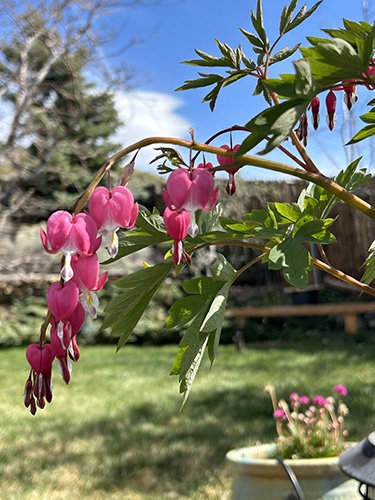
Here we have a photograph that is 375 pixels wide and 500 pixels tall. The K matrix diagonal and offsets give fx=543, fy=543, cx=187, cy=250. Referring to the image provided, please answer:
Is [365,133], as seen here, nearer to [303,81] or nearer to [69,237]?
[303,81]

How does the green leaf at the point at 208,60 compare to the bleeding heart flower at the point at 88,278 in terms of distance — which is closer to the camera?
the bleeding heart flower at the point at 88,278

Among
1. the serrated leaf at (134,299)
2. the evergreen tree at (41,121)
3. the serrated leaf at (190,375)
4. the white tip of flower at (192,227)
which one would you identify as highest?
the evergreen tree at (41,121)

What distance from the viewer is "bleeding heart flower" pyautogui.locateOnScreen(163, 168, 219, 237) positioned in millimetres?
600

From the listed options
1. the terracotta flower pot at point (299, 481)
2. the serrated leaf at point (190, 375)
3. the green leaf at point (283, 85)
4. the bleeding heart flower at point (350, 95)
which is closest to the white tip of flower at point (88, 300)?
the serrated leaf at point (190, 375)

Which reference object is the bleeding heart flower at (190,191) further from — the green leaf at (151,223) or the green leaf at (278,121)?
the green leaf at (151,223)

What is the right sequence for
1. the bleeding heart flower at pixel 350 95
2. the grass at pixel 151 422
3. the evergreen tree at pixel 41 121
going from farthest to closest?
the evergreen tree at pixel 41 121 < the grass at pixel 151 422 < the bleeding heart flower at pixel 350 95

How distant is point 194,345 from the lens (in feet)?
2.39

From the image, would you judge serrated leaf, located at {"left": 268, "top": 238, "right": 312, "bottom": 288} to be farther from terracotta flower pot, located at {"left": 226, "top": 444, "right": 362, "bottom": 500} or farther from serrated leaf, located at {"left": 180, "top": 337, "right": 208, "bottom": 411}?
terracotta flower pot, located at {"left": 226, "top": 444, "right": 362, "bottom": 500}

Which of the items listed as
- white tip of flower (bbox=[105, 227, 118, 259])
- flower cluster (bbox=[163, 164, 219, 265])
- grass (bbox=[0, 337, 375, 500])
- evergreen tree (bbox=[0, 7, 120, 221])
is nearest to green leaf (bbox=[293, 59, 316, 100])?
flower cluster (bbox=[163, 164, 219, 265])

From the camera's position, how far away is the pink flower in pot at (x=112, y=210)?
22.7 inches

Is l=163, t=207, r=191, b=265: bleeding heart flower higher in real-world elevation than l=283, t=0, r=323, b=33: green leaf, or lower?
lower

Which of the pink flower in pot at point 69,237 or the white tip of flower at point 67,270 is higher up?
the pink flower in pot at point 69,237

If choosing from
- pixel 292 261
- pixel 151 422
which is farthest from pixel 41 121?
pixel 292 261

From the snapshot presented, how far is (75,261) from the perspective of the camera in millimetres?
576
